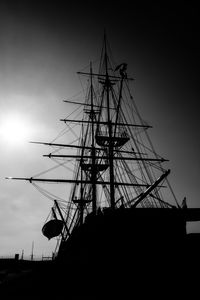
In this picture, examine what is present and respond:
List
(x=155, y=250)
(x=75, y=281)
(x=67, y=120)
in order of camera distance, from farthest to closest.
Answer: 1. (x=67, y=120)
2. (x=75, y=281)
3. (x=155, y=250)

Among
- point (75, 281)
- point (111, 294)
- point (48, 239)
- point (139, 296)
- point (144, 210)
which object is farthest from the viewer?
point (48, 239)

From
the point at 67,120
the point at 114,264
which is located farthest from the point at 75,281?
the point at 67,120

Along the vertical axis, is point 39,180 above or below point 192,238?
above

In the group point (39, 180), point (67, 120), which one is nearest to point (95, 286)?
point (39, 180)

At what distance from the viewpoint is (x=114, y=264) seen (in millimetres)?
9914

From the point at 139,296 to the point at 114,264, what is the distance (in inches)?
74.5

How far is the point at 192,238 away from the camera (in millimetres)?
9203

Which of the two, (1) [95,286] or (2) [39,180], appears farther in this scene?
(2) [39,180]

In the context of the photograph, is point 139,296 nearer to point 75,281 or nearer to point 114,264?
point 114,264

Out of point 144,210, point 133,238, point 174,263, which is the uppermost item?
point 144,210

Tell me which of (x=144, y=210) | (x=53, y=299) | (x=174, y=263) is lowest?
(x=53, y=299)

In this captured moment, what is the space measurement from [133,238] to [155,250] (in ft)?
3.28

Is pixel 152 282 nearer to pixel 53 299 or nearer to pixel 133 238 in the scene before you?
pixel 133 238

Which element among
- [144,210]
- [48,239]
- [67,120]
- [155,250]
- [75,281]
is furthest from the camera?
[67,120]
